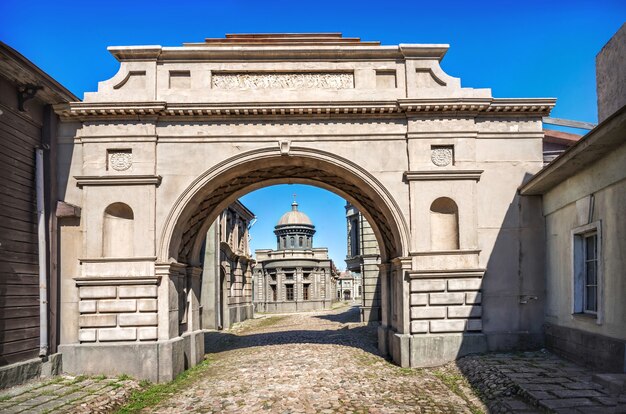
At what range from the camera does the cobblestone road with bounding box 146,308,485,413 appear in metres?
9.02

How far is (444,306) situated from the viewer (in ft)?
39.3

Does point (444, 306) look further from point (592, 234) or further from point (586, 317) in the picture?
point (592, 234)

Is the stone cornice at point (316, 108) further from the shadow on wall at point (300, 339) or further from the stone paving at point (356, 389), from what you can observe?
the shadow on wall at point (300, 339)

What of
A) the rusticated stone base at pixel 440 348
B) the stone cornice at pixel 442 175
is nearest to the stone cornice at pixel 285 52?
the stone cornice at pixel 442 175

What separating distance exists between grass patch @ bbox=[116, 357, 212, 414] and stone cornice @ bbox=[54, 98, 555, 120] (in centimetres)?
617

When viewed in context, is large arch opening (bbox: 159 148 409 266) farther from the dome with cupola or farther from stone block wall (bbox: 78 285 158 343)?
the dome with cupola

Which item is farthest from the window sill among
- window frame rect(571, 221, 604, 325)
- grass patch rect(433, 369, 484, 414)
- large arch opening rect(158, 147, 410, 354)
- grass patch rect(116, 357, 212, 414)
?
grass patch rect(116, 357, 212, 414)

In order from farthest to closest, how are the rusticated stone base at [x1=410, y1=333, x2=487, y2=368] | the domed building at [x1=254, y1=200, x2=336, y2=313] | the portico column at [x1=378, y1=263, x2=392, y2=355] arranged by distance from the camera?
the domed building at [x1=254, y1=200, x2=336, y2=313] < the portico column at [x1=378, y1=263, x2=392, y2=355] < the rusticated stone base at [x1=410, y1=333, x2=487, y2=368]

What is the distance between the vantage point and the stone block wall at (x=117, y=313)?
11.6 meters

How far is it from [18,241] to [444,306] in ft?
30.8

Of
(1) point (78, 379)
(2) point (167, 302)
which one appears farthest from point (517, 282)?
(1) point (78, 379)

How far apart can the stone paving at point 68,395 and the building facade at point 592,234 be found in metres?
8.85

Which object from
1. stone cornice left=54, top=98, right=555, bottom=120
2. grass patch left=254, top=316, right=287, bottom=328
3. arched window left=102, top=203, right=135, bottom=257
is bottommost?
grass patch left=254, top=316, right=287, bottom=328

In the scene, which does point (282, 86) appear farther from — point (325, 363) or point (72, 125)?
point (325, 363)
